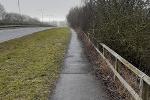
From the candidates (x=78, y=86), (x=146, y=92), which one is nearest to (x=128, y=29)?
(x=78, y=86)

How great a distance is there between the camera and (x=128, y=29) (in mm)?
12320

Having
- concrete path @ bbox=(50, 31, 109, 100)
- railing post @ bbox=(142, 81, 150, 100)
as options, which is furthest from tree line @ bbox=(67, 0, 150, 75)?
railing post @ bbox=(142, 81, 150, 100)

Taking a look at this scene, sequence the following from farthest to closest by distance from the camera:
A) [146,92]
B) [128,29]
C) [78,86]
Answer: [128,29] < [78,86] < [146,92]

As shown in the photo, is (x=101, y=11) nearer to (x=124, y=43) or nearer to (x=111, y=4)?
(x=111, y=4)

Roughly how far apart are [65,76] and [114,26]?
12.4 feet

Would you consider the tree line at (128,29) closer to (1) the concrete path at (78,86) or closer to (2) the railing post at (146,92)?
(1) the concrete path at (78,86)

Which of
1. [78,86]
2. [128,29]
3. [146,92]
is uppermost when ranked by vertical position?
[128,29]

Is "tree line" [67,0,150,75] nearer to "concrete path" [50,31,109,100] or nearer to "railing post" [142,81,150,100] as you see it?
"concrete path" [50,31,109,100]

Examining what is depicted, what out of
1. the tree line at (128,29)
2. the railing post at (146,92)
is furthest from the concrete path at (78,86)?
the railing post at (146,92)

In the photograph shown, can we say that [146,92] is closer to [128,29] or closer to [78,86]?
[78,86]

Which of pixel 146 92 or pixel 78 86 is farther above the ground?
pixel 146 92

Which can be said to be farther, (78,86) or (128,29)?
(128,29)

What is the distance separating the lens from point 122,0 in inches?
595

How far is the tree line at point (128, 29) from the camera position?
11664 mm
